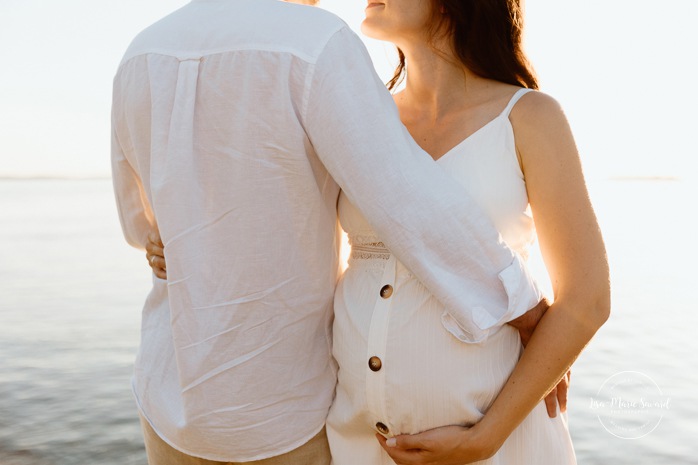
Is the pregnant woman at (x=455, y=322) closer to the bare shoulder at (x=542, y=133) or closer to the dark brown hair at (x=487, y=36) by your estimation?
the bare shoulder at (x=542, y=133)

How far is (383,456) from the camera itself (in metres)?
1.52

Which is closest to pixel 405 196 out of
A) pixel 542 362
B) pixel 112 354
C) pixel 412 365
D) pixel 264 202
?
pixel 264 202

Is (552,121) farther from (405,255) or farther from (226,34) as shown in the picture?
(226,34)

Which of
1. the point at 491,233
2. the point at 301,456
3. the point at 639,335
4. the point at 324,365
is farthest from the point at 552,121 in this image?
the point at 639,335

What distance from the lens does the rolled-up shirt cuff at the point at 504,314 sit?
1.34 meters

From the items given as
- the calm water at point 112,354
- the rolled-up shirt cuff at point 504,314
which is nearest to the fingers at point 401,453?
the rolled-up shirt cuff at point 504,314

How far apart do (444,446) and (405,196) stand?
519 millimetres

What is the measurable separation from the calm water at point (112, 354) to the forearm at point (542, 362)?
3768 mm

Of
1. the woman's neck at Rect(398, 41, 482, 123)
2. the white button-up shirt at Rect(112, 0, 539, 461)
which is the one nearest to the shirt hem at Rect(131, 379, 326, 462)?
the white button-up shirt at Rect(112, 0, 539, 461)

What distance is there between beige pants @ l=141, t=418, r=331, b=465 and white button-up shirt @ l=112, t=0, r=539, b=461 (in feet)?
0.09

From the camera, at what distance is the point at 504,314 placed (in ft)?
4.39

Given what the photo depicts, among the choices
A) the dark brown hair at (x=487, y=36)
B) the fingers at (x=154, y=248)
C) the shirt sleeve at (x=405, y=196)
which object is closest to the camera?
the shirt sleeve at (x=405, y=196)

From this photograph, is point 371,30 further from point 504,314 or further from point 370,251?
point 504,314

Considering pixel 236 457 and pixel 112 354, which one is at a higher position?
pixel 236 457
